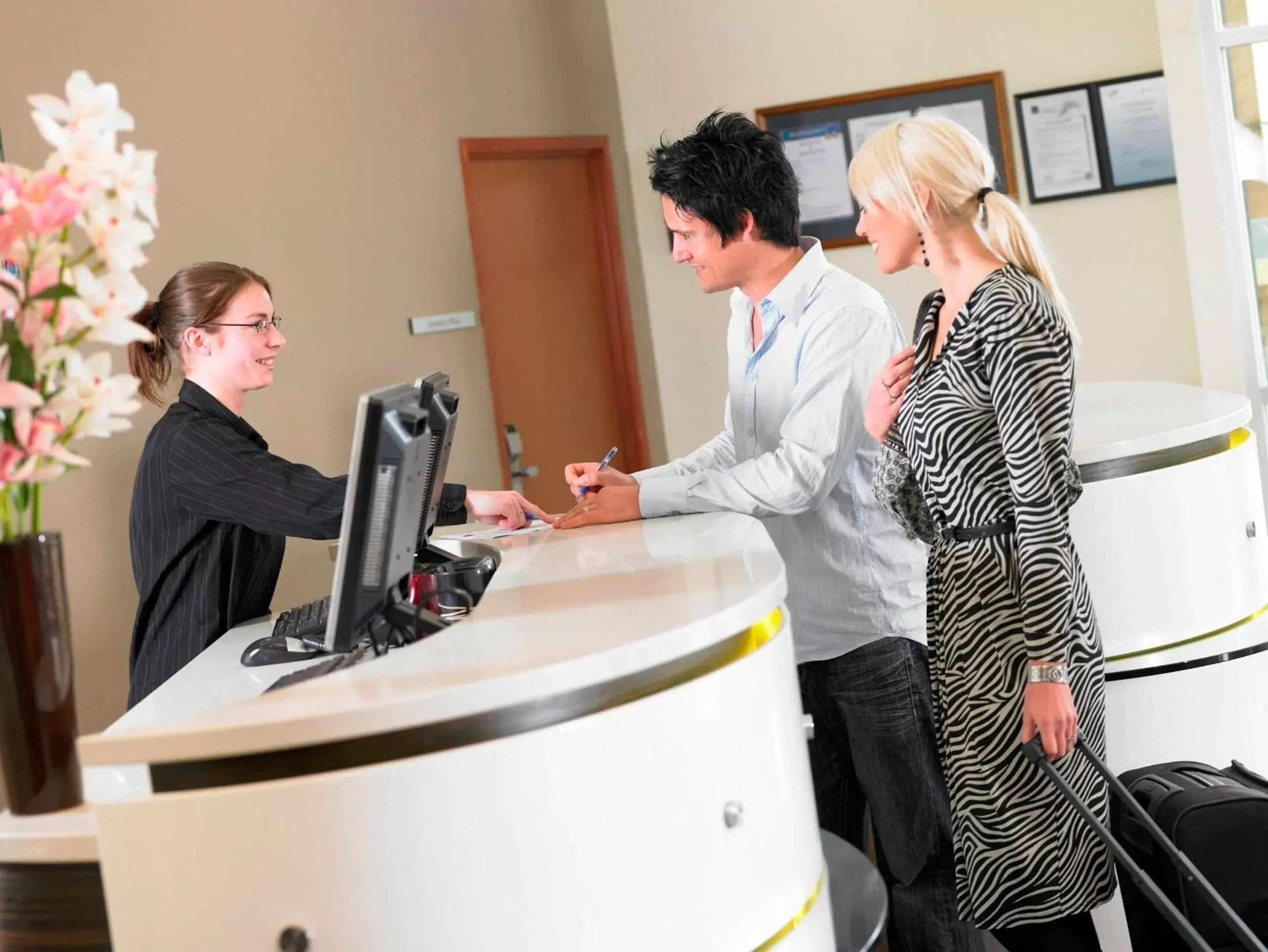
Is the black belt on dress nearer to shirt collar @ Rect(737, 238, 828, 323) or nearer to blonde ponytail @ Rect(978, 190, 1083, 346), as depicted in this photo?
blonde ponytail @ Rect(978, 190, 1083, 346)

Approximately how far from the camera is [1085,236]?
508cm

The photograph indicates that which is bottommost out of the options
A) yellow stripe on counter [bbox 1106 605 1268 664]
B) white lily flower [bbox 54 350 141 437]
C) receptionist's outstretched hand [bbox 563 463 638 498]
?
yellow stripe on counter [bbox 1106 605 1268 664]

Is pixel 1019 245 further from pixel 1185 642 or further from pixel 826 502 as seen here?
pixel 1185 642

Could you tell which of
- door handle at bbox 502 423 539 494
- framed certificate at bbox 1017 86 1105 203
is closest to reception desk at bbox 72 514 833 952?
door handle at bbox 502 423 539 494

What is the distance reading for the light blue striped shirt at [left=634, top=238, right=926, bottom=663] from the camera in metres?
2.26

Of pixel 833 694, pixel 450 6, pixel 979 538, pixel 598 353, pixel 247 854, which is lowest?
pixel 833 694

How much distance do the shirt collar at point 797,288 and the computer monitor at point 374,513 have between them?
947 millimetres

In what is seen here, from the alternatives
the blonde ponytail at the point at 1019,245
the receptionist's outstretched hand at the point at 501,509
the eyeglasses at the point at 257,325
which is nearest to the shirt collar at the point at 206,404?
the eyeglasses at the point at 257,325

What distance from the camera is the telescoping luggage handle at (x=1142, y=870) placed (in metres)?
1.70

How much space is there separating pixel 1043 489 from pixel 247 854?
3.73ft

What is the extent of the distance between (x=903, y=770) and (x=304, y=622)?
1.03 meters

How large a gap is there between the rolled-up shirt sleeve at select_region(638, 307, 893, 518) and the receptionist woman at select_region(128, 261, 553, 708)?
436mm

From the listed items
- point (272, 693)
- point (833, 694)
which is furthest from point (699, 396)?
point (272, 693)

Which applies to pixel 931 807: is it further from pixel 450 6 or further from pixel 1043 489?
pixel 450 6
